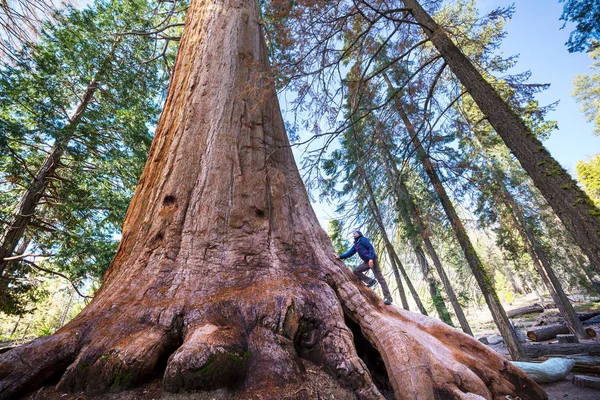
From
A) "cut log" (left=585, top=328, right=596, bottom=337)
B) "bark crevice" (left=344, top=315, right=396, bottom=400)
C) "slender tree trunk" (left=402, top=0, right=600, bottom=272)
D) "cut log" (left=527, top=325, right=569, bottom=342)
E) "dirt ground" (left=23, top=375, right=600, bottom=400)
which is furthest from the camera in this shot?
"cut log" (left=585, top=328, right=596, bottom=337)

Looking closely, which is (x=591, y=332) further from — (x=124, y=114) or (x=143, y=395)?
(x=124, y=114)

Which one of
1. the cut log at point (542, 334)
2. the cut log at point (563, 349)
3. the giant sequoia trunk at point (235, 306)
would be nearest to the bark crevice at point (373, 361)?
the giant sequoia trunk at point (235, 306)

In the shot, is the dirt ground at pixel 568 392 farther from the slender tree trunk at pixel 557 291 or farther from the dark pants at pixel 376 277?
the slender tree trunk at pixel 557 291

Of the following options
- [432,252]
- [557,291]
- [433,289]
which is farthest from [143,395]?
[557,291]

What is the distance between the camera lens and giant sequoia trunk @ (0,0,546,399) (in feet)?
4.40

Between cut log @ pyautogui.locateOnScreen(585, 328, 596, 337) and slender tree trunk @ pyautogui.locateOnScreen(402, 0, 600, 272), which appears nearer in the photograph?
slender tree trunk @ pyautogui.locateOnScreen(402, 0, 600, 272)

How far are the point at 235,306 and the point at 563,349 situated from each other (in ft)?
26.0

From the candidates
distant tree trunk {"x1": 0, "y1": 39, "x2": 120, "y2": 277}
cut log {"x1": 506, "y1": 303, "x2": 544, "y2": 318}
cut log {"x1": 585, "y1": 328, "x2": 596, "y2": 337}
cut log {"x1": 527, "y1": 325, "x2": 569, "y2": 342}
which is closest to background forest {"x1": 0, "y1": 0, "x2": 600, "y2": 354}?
distant tree trunk {"x1": 0, "y1": 39, "x2": 120, "y2": 277}

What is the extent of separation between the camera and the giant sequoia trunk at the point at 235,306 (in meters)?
1.34

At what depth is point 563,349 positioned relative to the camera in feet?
18.8

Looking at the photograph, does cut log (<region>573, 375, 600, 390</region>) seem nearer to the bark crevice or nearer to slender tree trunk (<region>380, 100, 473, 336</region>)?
the bark crevice

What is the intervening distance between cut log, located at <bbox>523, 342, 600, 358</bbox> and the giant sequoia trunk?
5737 mm

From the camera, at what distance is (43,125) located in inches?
223

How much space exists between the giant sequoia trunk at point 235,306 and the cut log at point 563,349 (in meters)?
5.74
